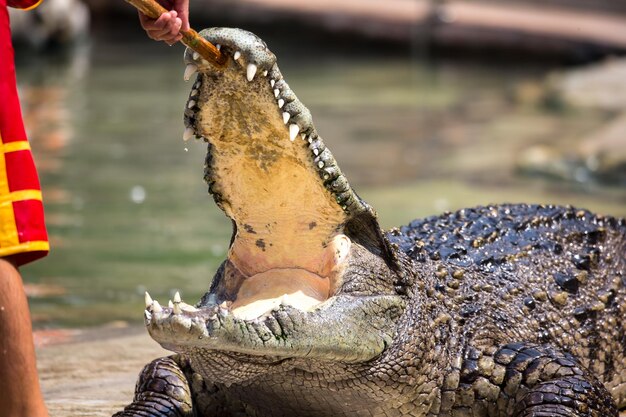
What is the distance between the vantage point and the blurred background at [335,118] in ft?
26.0

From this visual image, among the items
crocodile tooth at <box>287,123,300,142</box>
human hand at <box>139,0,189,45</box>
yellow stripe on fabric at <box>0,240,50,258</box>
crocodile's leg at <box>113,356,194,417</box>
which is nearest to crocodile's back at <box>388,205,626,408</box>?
crocodile's leg at <box>113,356,194,417</box>

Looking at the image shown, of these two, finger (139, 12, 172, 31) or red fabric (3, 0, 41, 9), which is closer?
finger (139, 12, 172, 31)

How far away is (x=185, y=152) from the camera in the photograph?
11.1 m

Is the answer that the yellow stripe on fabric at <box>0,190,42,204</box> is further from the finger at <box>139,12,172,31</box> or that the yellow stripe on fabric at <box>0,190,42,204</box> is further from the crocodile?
the finger at <box>139,12,172,31</box>

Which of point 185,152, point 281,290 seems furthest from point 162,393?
point 185,152

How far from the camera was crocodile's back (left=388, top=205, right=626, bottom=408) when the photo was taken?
163 inches

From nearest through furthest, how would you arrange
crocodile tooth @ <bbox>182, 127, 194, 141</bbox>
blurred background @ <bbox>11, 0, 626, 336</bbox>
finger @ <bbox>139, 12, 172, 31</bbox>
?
1. crocodile tooth @ <bbox>182, 127, 194, 141</bbox>
2. finger @ <bbox>139, 12, 172, 31</bbox>
3. blurred background @ <bbox>11, 0, 626, 336</bbox>

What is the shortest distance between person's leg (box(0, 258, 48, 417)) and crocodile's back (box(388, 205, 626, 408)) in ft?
4.77

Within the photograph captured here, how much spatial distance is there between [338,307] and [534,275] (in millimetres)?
1183

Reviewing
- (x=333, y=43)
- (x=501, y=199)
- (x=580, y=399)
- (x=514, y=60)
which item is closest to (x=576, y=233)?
(x=580, y=399)

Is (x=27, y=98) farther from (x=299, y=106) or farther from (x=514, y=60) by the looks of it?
(x=299, y=106)

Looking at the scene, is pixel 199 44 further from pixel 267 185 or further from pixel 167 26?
pixel 267 185

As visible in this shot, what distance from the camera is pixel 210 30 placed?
124 inches

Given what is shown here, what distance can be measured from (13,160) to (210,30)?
2.09 feet
